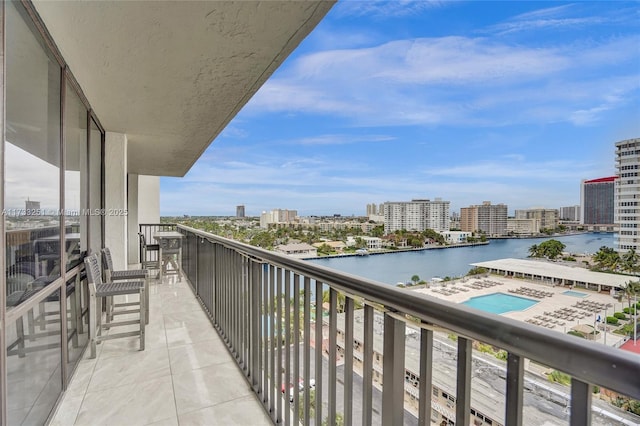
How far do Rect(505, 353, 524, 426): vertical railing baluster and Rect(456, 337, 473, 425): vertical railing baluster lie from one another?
9 centimetres

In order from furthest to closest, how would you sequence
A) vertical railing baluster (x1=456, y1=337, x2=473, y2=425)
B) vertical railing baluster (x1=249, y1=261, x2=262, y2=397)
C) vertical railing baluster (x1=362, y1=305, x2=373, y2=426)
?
1. vertical railing baluster (x1=249, y1=261, x2=262, y2=397)
2. vertical railing baluster (x1=362, y1=305, x2=373, y2=426)
3. vertical railing baluster (x1=456, y1=337, x2=473, y2=425)

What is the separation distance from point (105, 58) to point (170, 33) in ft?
2.18

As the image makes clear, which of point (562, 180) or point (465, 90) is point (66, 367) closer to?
point (562, 180)

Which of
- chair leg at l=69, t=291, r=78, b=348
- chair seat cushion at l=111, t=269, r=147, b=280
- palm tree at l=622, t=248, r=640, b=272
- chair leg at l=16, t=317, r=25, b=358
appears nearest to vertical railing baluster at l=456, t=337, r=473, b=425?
palm tree at l=622, t=248, r=640, b=272

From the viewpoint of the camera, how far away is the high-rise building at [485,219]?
1.98 m

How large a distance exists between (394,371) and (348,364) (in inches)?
11.2

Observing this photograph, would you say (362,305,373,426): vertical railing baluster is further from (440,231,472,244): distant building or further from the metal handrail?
(440,231,472,244): distant building

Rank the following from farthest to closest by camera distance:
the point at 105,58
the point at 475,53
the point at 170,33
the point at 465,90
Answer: the point at 465,90 < the point at 475,53 < the point at 105,58 < the point at 170,33

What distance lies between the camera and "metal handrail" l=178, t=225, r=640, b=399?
0.47 m

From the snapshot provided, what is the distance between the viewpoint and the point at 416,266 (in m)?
1.54

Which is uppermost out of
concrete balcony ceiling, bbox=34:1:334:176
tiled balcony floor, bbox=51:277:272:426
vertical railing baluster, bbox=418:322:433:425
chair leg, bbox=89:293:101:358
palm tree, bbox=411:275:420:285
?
concrete balcony ceiling, bbox=34:1:334:176

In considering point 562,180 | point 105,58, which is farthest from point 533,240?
point 105,58

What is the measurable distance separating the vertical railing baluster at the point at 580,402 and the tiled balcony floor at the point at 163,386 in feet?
5.91

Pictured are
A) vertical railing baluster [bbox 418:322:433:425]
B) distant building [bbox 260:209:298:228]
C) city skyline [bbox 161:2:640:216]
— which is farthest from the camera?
distant building [bbox 260:209:298:228]
